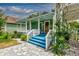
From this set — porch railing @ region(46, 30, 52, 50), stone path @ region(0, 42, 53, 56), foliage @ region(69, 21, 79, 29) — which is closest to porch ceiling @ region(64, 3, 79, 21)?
foliage @ region(69, 21, 79, 29)

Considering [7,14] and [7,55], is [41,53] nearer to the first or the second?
[7,55]

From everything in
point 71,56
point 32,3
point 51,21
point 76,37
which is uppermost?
point 32,3

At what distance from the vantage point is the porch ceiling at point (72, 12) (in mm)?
2488

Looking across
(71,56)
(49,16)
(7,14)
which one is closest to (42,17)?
(49,16)

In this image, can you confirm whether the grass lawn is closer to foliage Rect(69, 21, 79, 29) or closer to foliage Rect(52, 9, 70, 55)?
foliage Rect(52, 9, 70, 55)

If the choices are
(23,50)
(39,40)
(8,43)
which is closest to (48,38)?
(39,40)

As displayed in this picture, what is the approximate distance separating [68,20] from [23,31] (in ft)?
1.90

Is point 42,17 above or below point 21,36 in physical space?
above

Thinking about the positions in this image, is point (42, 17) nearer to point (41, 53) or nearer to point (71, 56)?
point (41, 53)

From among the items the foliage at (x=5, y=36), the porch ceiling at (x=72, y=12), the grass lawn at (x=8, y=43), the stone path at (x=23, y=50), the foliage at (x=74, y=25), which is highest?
the porch ceiling at (x=72, y=12)

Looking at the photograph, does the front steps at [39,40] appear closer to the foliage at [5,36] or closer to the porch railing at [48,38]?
the porch railing at [48,38]

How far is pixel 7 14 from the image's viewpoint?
2.54m

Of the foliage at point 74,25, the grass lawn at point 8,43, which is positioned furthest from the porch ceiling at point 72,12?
the grass lawn at point 8,43

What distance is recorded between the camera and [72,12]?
8.21ft
